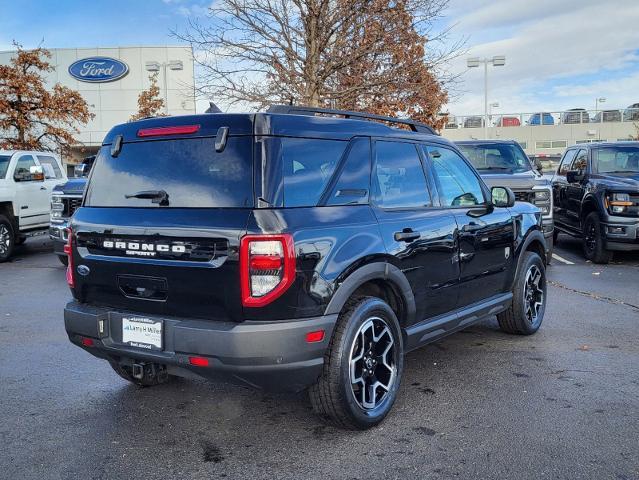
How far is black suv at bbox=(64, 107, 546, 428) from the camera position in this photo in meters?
3.20

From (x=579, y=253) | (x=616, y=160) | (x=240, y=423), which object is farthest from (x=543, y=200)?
(x=240, y=423)

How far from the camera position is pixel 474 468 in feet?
10.5

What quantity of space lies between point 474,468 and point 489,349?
2.33 metres

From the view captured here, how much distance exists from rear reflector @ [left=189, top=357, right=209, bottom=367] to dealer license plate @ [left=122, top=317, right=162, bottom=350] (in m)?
0.24

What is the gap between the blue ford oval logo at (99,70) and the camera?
41406 mm

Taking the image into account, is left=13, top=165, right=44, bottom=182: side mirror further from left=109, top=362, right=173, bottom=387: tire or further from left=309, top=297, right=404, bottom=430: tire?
left=309, top=297, right=404, bottom=430: tire

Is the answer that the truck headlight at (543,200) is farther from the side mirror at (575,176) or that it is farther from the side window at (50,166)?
the side window at (50,166)

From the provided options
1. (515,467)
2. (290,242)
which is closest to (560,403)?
(515,467)

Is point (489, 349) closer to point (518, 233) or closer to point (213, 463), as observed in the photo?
point (518, 233)

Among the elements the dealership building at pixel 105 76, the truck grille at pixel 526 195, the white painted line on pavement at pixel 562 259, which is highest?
the dealership building at pixel 105 76

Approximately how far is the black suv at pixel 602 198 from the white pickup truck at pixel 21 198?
10.3 m

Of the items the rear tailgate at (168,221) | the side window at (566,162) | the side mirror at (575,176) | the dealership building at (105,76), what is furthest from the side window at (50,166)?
the dealership building at (105,76)

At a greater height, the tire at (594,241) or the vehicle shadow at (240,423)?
the tire at (594,241)

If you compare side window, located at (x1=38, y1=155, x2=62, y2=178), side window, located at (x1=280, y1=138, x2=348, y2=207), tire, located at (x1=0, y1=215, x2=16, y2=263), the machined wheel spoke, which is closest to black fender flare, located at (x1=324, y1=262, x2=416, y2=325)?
the machined wheel spoke
